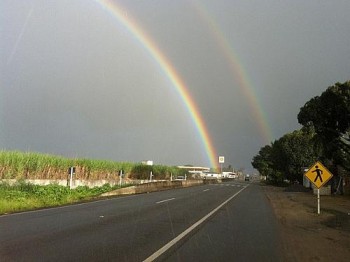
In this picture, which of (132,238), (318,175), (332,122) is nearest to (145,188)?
(332,122)

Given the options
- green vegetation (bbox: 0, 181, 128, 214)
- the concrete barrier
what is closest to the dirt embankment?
green vegetation (bbox: 0, 181, 128, 214)

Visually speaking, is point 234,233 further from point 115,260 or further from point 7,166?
point 7,166

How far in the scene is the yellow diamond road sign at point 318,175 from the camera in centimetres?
2000

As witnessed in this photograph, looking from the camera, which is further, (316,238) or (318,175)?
(318,175)

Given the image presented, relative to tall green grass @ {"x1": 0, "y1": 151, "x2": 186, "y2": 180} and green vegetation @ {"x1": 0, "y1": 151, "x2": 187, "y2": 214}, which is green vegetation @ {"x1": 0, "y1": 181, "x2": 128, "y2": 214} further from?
tall green grass @ {"x1": 0, "y1": 151, "x2": 186, "y2": 180}

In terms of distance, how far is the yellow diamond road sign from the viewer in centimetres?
2000

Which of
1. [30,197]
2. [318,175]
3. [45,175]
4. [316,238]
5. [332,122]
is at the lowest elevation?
[316,238]

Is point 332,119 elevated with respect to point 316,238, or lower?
elevated

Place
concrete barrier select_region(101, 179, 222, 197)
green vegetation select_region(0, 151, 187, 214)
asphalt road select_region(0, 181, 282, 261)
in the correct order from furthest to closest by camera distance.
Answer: concrete barrier select_region(101, 179, 222, 197)
green vegetation select_region(0, 151, 187, 214)
asphalt road select_region(0, 181, 282, 261)

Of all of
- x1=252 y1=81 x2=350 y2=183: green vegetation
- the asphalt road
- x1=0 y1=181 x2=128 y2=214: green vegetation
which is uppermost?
x1=252 y1=81 x2=350 y2=183: green vegetation

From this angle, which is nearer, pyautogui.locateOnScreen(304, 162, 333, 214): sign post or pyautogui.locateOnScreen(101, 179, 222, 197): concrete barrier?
pyautogui.locateOnScreen(304, 162, 333, 214): sign post

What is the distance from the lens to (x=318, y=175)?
20.2 metres

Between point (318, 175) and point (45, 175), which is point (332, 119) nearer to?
point (318, 175)

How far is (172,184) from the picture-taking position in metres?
50.1
